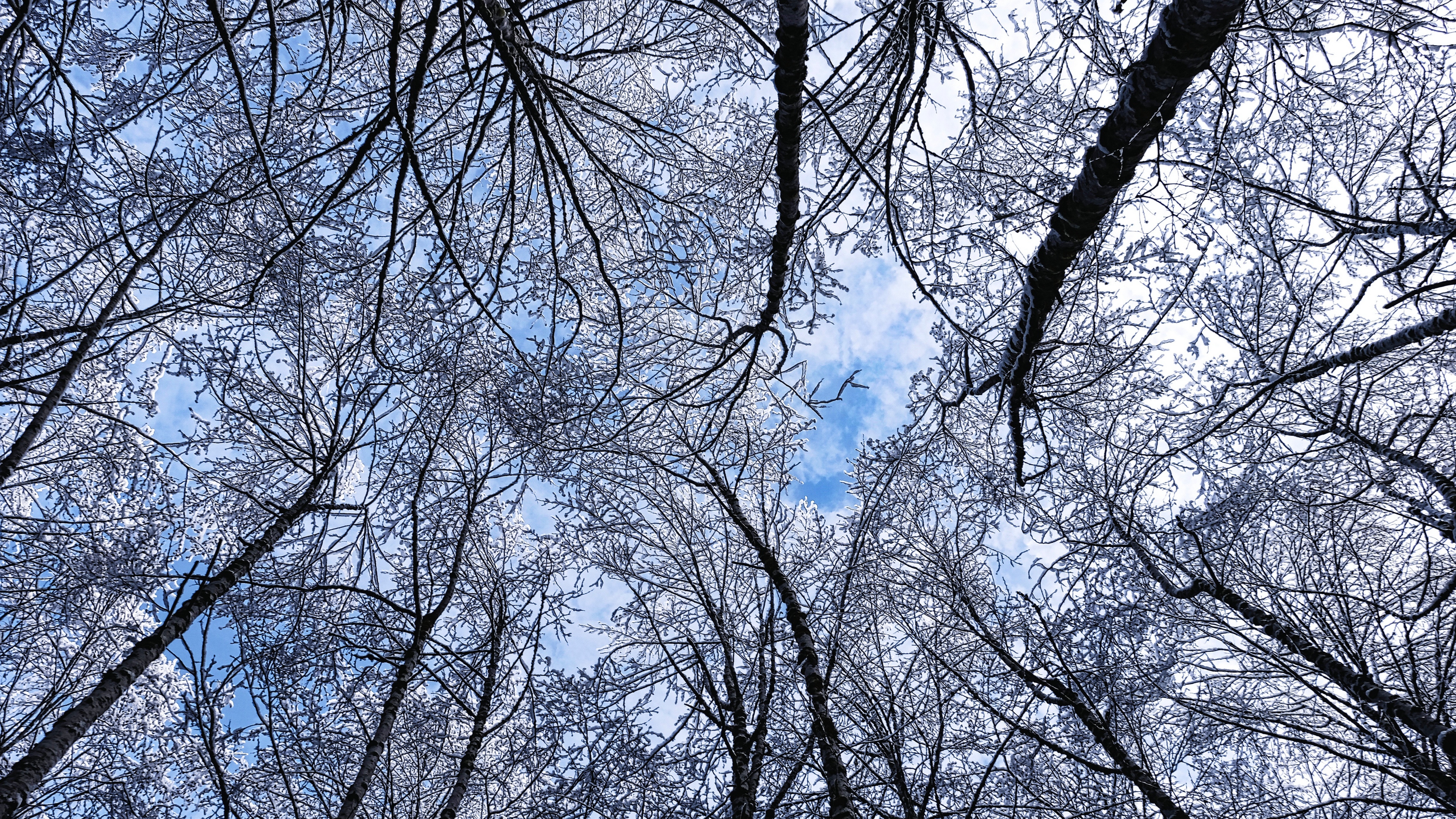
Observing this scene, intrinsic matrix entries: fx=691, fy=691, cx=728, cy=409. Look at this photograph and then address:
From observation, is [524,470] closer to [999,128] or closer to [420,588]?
[420,588]

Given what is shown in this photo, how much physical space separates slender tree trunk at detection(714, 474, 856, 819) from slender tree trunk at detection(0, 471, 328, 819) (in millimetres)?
3099

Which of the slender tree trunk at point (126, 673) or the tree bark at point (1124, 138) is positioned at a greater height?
the tree bark at point (1124, 138)

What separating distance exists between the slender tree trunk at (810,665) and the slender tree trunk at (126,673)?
10.2 feet

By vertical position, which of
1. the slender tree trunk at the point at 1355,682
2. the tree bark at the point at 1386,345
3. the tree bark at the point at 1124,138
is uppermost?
the tree bark at the point at 1124,138

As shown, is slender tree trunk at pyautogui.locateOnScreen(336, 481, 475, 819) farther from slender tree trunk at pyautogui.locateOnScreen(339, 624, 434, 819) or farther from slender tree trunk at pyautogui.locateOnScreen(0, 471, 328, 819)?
slender tree trunk at pyautogui.locateOnScreen(0, 471, 328, 819)

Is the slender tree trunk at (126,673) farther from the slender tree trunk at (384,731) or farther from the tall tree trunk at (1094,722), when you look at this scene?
the tall tree trunk at (1094,722)

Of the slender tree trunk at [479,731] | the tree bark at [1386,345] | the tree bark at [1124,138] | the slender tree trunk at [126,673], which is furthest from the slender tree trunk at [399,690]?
the tree bark at [1386,345]

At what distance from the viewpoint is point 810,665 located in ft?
15.2

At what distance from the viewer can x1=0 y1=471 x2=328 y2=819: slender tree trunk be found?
3.16 meters

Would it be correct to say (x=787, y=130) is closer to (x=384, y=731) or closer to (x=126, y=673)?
(x=384, y=731)

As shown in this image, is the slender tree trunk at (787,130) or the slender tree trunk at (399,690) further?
the slender tree trunk at (399,690)

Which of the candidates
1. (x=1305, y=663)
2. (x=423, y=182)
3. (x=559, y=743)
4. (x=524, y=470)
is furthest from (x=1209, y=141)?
(x=559, y=743)

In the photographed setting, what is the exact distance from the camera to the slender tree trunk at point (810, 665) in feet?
12.5

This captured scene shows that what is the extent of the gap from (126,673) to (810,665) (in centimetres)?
396
